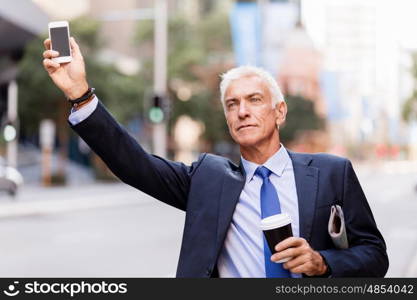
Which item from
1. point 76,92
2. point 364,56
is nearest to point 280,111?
point 76,92

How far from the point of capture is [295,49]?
92312mm

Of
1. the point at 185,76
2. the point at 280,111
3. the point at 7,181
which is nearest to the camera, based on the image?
the point at 280,111

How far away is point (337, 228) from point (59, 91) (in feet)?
113

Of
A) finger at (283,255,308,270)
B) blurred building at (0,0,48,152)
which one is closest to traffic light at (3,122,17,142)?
blurred building at (0,0,48,152)

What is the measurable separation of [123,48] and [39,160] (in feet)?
69.2

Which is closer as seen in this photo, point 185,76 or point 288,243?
point 288,243

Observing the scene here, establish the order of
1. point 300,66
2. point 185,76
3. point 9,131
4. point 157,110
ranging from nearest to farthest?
point 9,131 < point 157,110 < point 185,76 < point 300,66

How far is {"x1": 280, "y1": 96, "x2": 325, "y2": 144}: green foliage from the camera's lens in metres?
57.5

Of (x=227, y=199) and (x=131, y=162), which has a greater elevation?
(x=131, y=162)

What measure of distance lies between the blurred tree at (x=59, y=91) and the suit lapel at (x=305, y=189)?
107 ft

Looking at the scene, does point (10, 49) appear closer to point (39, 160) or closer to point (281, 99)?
point (39, 160)

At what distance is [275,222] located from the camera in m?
2.03

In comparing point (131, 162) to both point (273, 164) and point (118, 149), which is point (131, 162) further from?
point (273, 164)

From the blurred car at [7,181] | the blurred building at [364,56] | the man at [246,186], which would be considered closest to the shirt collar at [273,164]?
the man at [246,186]
